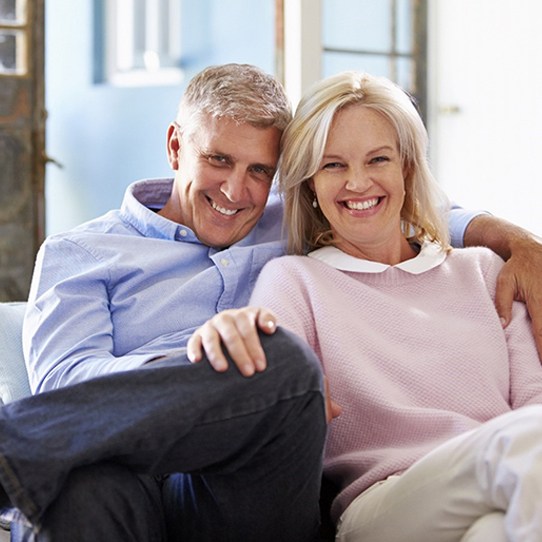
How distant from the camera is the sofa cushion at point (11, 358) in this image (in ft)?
5.70

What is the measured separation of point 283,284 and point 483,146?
2.58 metres

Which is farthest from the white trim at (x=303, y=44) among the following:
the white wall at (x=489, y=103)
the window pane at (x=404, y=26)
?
the white wall at (x=489, y=103)

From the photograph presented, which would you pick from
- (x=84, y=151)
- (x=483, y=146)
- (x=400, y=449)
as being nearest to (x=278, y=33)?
(x=483, y=146)

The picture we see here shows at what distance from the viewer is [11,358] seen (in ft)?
5.85

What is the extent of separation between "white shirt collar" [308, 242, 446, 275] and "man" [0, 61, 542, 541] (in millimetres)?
125

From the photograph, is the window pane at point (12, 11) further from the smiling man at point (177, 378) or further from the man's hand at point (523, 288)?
the man's hand at point (523, 288)

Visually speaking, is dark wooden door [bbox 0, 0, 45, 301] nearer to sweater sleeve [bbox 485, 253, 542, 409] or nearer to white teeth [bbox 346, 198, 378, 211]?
white teeth [bbox 346, 198, 378, 211]

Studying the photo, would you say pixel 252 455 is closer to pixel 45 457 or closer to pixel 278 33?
pixel 45 457

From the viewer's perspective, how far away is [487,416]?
1.65 meters

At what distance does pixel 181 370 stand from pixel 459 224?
0.91 metres

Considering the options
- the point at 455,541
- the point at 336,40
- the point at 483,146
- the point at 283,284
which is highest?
the point at 336,40

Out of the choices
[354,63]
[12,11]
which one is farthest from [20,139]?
Result: [354,63]

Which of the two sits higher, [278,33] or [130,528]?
[278,33]

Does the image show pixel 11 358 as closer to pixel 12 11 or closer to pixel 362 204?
pixel 362 204
